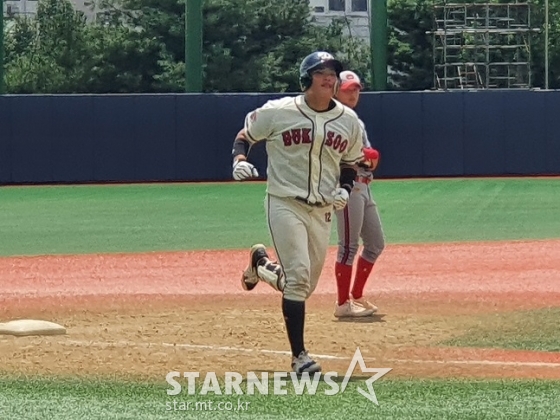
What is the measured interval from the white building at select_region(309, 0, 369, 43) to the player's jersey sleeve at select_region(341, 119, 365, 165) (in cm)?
6270

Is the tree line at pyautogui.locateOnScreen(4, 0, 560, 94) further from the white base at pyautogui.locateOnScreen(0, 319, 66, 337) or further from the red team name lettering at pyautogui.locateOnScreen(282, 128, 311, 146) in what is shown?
the red team name lettering at pyautogui.locateOnScreen(282, 128, 311, 146)

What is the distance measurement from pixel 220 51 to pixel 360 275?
4290 cm

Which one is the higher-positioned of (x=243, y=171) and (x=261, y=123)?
(x=261, y=123)

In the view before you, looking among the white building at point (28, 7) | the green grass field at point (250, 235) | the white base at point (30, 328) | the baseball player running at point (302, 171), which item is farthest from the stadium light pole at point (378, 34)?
the white building at point (28, 7)


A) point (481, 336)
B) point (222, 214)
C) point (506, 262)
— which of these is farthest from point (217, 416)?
point (222, 214)

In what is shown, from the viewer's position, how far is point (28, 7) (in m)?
68.2

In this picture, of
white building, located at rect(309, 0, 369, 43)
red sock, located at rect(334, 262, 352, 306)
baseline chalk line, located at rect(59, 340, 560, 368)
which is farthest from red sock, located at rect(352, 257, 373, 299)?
white building, located at rect(309, 0, 369, 43)

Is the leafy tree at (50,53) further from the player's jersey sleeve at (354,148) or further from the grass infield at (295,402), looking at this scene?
the grass infield at (295,402)

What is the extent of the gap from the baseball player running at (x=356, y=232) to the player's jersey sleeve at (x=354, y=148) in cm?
145

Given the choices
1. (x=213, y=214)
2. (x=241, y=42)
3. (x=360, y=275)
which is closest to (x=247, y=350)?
(x=360, y=275)

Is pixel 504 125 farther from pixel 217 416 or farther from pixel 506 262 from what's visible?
pixel 217 416

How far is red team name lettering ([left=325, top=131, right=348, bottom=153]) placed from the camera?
279 inches

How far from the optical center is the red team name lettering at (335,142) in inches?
279

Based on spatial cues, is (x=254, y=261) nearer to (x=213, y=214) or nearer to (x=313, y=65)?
(x=313, y=65)
